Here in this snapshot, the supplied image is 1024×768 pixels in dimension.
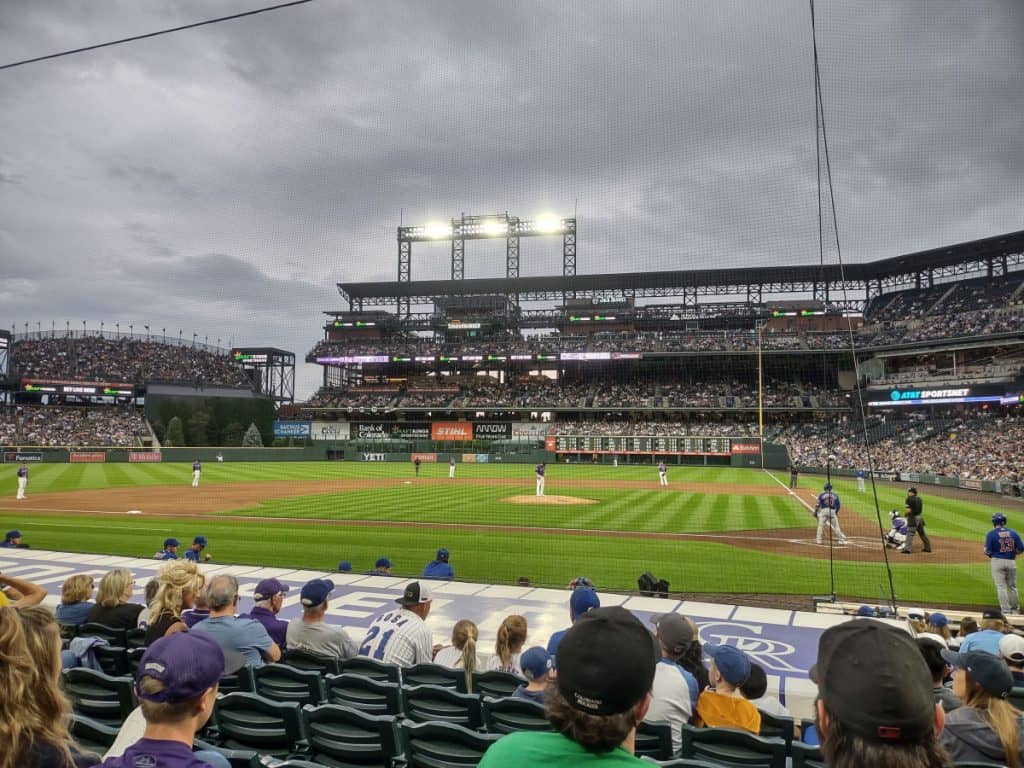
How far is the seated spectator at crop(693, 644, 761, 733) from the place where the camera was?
3861mm

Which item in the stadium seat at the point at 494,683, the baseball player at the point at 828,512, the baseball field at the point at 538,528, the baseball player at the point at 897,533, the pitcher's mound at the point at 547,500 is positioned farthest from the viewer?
the pitcher's mound at the point at 547,500

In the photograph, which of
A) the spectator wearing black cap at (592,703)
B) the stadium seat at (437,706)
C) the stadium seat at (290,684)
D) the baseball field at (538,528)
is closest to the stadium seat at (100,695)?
the stadium seat at (290,684)

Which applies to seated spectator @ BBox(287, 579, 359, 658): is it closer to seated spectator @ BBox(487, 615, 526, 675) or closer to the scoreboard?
seated spectator @ BBox(487, 615, 526, 675)

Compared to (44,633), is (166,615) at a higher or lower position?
lower

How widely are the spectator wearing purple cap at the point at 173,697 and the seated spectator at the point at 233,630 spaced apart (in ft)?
9.49

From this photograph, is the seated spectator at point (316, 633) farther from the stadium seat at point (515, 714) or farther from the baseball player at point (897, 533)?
the baseball player at point (897, 533)

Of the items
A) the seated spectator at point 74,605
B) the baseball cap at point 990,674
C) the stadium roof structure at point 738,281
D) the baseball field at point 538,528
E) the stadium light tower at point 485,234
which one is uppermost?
the stadium light tower at point 485,234

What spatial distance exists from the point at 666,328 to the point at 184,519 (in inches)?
2287

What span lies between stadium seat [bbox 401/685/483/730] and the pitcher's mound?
22466 millimetres

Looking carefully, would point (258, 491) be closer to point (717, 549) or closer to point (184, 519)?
point (184, 519)

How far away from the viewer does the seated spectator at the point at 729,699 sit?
3.86 meters

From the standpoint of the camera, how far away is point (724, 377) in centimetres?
6344

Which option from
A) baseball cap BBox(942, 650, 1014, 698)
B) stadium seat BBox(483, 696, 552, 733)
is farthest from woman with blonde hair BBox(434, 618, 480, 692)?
baseball cap BBox(942, 650, 1014, 698)

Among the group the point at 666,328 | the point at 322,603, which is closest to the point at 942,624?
the point at 322,603
